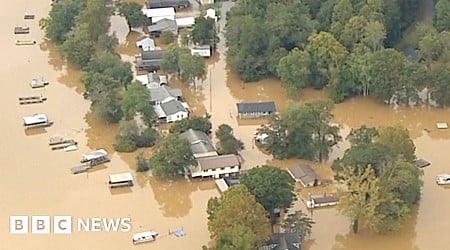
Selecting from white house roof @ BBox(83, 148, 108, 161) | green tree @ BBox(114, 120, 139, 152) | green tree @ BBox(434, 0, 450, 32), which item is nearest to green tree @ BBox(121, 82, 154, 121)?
green tree @ BBox(114, 120, 139, 152)

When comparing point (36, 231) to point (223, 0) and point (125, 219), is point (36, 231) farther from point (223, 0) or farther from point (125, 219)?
point (223, 0)

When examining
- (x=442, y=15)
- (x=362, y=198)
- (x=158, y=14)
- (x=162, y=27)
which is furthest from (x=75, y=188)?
(x=442, y=15)

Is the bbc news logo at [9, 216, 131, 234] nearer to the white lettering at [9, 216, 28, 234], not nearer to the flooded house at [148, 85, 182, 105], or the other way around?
the white lettering at [9, 216, 28, 234]

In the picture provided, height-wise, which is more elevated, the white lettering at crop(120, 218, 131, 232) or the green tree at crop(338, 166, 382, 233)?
the green tree at crop(338, 166, 382, 233)

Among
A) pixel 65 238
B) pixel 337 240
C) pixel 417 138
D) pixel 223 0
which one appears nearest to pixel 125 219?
pixel 65 238

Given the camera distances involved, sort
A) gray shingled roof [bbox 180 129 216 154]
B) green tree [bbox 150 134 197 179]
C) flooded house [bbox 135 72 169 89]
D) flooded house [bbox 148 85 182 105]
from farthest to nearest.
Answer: flooded house [bbox 135 72 169 89]
flooded house [bbox 148 85 182 105]
gray shingled roof [bbox 180 129 216 154]
green tree [bbox 150 134 197 179]

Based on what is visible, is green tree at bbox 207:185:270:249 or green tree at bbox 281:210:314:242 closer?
green tree at bbox 207:185:270:249

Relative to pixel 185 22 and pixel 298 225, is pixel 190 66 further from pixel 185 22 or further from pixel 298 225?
pixel 298 225
